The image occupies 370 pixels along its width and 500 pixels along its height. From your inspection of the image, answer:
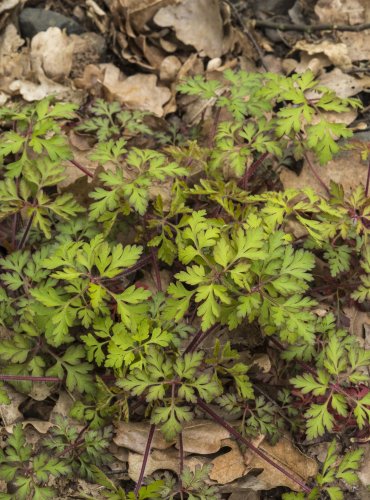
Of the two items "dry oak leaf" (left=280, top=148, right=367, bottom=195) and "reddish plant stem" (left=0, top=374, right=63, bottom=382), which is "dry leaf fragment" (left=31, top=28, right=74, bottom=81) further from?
"reddish plant stem" (left=0, top=374, right=63, bottom=382)

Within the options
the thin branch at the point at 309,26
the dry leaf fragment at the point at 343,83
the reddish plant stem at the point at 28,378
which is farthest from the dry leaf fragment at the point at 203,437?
the thin branch at the point at 309,26

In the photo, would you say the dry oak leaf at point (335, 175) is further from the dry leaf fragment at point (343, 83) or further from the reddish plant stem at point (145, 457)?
the reddish plant stem at point (145, 457)

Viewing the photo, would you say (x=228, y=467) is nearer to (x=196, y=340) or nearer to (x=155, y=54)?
(x=196, y=340)

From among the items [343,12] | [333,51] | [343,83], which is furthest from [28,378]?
[343,12]

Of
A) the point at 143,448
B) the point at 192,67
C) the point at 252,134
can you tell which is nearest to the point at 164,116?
the point at 192,67

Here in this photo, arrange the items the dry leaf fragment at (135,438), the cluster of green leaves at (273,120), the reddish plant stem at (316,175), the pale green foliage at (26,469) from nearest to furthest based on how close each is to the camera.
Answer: the pale green foliage at (26,469) < the dry leaf fragment at (135,438) < the cluster of green leaves at (273,120) < the reddish plant stem at (316,175)

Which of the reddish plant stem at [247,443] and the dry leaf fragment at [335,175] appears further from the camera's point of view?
the dry leaf fragment at [335,175]
